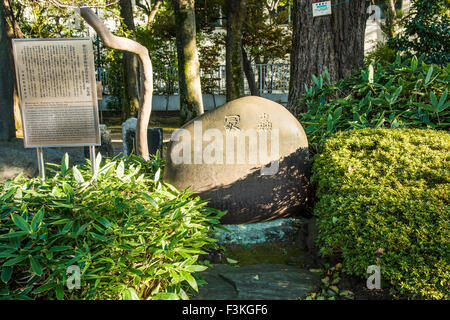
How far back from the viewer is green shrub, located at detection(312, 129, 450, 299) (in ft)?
8.45

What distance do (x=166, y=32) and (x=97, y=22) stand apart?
47.8 feet

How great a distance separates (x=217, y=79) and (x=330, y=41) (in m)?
12.6

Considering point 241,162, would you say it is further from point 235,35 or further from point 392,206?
point 235,35

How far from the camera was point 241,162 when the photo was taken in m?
4.05

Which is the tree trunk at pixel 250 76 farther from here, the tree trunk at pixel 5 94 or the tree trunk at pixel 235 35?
the tree trunk at pixel 5 94

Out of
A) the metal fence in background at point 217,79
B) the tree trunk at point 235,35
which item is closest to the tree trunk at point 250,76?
the metal fence in background at point 217,79

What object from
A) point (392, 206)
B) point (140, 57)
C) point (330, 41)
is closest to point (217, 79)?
point (330, 41)

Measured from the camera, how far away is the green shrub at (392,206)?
2.57 meters

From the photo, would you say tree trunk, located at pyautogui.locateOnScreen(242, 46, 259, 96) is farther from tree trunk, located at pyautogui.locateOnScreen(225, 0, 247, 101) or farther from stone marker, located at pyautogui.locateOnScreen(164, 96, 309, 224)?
stone marker, located at pyautogui.locateOnScreen(164, 96, 309, 224)

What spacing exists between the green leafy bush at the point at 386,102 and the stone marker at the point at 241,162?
0.61 m

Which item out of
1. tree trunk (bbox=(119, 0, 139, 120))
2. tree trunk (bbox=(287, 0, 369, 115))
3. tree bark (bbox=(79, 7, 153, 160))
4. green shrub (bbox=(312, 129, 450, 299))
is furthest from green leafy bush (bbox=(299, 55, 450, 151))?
tree trunk (bbox=(119, 0, 139, 120))

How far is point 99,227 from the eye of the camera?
113 inches

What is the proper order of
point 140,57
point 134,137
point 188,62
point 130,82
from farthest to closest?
point 130,82
point 188,62
point 134,137
point 140,57

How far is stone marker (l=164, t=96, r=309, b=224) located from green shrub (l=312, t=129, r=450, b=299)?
0.43 metres
